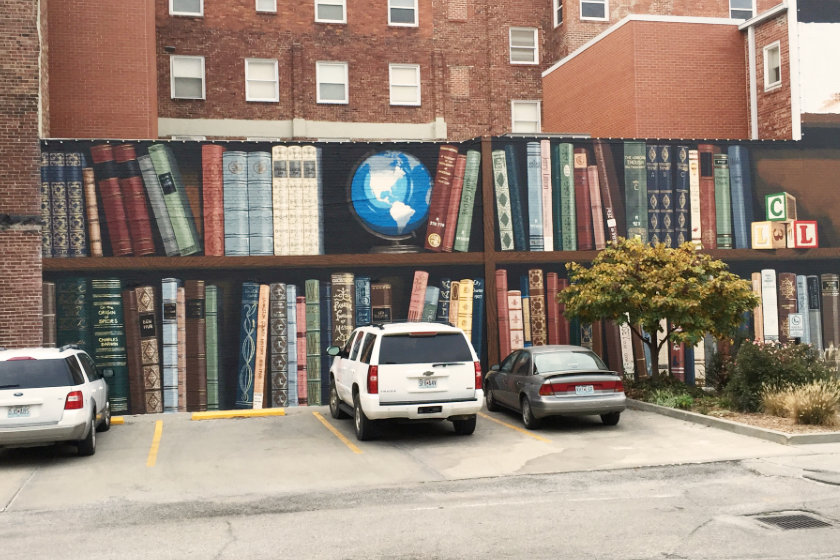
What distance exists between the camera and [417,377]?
1486 centimetres

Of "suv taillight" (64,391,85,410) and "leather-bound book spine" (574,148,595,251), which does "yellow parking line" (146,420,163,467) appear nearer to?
"suv taillight" (64,391,85,410)

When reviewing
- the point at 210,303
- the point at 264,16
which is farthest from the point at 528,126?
the point at 210,303

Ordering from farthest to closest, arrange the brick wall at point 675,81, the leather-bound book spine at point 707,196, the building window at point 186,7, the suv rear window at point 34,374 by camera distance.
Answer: the building window at point 186,7, the brick wall at point 675,81, the leather-bound book spine at point 707,196, the suv rear window at point 34,374

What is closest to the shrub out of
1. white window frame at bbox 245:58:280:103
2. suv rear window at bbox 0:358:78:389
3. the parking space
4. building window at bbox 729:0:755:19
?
the parking space

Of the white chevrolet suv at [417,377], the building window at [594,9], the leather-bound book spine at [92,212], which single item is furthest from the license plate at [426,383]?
the building window at [594,9]

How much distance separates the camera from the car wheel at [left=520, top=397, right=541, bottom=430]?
635 inches

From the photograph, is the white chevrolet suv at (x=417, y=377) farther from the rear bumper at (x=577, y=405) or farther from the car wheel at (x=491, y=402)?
the car wheel at (x=491, y=402)

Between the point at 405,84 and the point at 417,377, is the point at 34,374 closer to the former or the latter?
the point at 417,377

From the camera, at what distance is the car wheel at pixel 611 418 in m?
16.4

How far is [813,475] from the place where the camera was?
11.5 m

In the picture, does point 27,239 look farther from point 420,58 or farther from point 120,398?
point 420,58

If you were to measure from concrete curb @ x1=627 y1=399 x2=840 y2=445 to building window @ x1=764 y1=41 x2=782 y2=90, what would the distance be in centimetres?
1120

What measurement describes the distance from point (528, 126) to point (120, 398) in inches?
838

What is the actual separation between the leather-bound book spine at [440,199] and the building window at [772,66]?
30.9 feet
